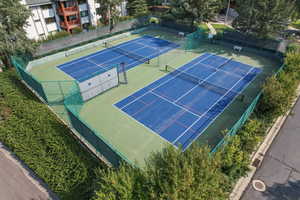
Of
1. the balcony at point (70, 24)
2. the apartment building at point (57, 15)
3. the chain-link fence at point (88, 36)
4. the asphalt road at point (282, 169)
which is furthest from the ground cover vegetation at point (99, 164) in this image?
the balcony at point (70, 24)

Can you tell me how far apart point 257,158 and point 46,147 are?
13.2 metres

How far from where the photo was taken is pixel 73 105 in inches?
619

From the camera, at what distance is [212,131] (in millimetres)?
14195

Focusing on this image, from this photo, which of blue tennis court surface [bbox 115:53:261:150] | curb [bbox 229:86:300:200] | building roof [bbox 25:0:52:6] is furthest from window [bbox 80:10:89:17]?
curb [bbox 229:86:300:200]

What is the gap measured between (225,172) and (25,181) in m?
11.4

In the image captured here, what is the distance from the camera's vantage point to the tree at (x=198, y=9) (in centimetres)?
3066

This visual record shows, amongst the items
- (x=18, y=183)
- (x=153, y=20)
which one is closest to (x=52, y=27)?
(x=153, y=20)

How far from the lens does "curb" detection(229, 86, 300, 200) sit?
33.7 feet

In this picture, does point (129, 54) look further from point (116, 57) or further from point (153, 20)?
point (153, 20)

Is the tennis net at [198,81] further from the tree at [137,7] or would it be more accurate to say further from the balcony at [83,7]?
the tree at [137,7]

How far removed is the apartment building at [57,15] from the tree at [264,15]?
24.6 meters

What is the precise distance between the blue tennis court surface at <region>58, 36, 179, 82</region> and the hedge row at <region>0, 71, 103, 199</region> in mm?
7630

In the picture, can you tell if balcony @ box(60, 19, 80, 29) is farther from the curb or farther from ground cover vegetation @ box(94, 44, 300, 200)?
the curb

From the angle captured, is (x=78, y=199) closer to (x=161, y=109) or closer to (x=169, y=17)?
(x=161, y=109)
